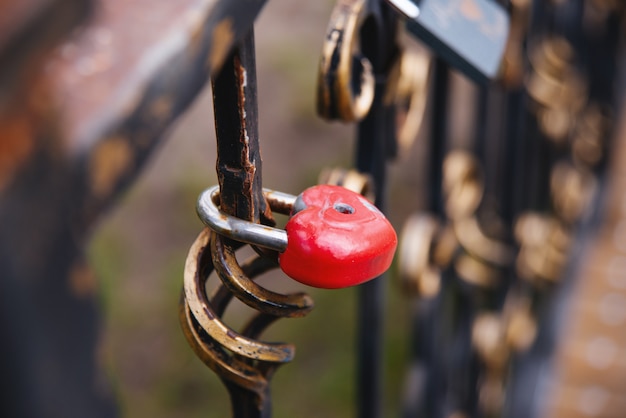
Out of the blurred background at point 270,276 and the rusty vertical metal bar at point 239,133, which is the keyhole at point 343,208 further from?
the blurred background at point 270,276

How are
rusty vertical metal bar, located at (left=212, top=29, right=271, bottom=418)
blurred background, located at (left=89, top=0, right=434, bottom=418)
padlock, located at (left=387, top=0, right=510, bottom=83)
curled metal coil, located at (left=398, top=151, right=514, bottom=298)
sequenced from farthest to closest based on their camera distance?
blurred background, located at (left=89, top=0, right=434, bottom=418), curled metal coil, located at (left=398, top=151, right=514, bottom=298), padlock, located at (left=387, top=0, right=510, bottom=83), rusty vertical metal bar, located at (left=212, top=29, right=271, bottom=418)

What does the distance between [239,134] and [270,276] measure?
200 centimetres

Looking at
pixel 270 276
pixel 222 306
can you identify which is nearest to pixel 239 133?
pixel 222 306

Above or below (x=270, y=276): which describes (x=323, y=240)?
above

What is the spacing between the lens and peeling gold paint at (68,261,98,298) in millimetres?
275

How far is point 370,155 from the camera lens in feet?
2.25

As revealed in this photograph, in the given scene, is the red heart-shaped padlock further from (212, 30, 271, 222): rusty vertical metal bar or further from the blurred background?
the blurred background

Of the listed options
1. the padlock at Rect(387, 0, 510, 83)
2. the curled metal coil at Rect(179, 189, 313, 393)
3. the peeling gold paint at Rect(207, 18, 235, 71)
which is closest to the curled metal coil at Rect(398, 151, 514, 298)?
the padlock at Rect(387, 0, 510, 83)

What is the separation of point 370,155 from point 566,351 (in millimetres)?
1177

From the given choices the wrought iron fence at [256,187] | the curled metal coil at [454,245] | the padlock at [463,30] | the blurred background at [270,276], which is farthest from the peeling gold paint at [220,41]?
the blurred background at [270,276]

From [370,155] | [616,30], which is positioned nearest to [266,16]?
[616,30]

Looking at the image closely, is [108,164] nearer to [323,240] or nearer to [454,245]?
[323,240]

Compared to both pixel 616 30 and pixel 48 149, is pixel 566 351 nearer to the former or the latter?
pixel 616 30

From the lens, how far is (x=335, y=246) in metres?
0.41
